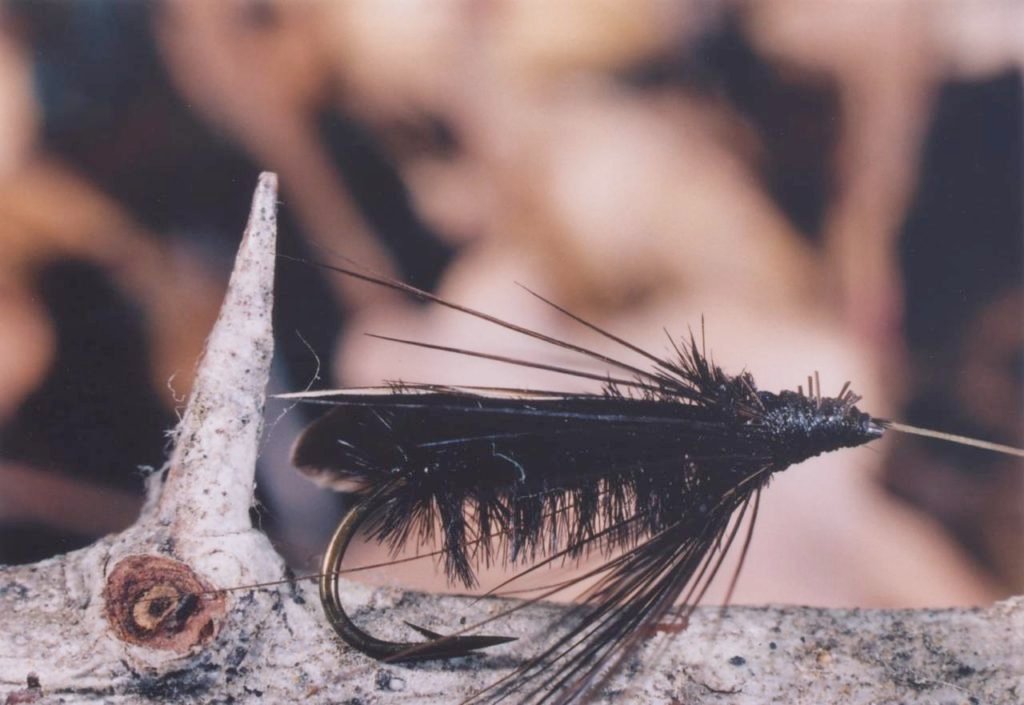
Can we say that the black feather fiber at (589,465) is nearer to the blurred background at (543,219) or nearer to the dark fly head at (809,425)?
the dark fly head at (809,425)

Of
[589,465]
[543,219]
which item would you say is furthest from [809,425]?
[543,219]

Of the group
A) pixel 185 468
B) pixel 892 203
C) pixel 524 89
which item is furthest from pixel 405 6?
pixel 892 203

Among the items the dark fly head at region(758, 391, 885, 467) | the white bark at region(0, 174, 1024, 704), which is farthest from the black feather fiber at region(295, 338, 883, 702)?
the white bark at region(0, 174, 1024, 704)

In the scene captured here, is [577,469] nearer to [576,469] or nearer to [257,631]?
[576,469]

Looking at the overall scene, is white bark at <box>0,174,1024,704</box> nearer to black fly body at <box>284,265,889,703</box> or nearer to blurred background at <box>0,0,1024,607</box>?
black fly body at <box>284,265,889,703</box>

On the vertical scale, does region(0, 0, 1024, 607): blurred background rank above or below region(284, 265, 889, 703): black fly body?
above

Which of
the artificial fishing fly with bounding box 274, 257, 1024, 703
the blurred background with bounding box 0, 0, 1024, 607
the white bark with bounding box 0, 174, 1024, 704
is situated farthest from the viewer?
the blurred background with bounding box 0, 0, 1024, 607
